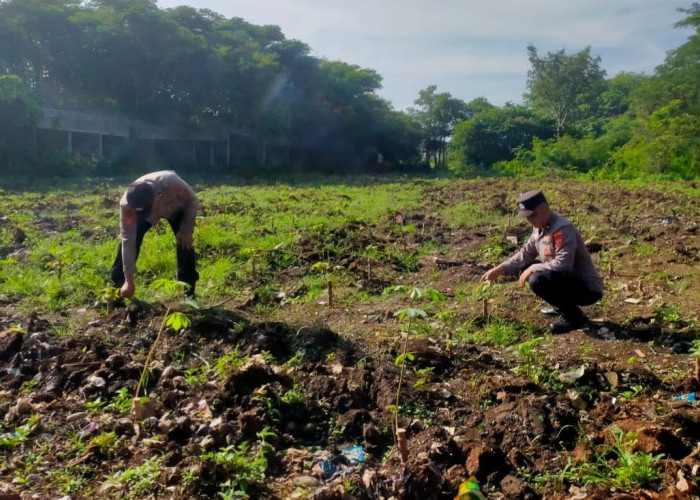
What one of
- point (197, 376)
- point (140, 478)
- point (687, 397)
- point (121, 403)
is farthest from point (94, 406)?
point (687, 397)

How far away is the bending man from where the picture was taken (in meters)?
4.77

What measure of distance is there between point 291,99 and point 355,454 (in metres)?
31.4

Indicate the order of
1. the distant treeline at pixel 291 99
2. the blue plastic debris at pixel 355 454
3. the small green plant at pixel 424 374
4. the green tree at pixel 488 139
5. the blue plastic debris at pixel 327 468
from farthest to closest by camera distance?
the green tree at pixel 488 139 < the distant treeline at pixel 291 99 < the small green plant at pixel 424 374 < the blue plastic debris at pixel 355 454 < the blue plastic debris at pixel 327 468

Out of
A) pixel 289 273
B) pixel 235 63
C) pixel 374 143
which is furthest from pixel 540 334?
pixel 374 143

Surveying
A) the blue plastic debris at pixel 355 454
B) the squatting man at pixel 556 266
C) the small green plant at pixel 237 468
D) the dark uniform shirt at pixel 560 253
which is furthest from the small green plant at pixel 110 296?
the dark uniform shirt at pixel 560 253

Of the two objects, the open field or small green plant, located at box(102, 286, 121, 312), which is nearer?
the open field

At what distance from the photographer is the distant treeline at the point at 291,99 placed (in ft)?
75.4

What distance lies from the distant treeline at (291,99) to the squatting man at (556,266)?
19052 millimetres

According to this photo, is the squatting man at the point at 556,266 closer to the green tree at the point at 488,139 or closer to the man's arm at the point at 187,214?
the man's arm at the point at 187,214

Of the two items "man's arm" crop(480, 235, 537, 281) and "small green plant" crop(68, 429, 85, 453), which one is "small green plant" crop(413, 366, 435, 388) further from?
"small green plant" crop(68, 429, 85, 453)

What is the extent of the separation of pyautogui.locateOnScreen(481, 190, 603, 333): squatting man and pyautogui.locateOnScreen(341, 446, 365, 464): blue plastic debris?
1856mm

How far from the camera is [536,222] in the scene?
4520 millimetres

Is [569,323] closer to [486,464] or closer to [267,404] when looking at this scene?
[486,464]

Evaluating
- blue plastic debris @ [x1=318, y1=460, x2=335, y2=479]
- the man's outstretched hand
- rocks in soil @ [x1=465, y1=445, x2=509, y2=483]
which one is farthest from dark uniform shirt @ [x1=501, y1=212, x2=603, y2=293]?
blue plastic debris @ [x1=318, y1=460, x2=335, y2=479]
